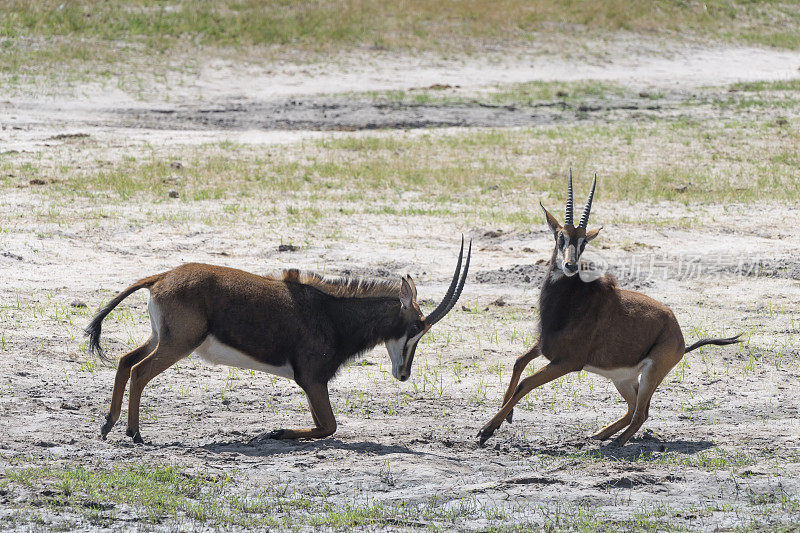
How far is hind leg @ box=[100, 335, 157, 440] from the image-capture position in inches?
330

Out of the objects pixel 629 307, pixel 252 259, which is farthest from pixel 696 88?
pixel 629 307

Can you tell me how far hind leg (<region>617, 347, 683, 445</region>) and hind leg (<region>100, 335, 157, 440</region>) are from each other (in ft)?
12.2

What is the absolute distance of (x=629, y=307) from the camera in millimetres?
9125

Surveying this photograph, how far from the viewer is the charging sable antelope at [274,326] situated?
27.7 ft

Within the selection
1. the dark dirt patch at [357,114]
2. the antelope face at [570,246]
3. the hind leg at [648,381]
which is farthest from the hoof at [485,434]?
the dark dirt patch at [357,114]

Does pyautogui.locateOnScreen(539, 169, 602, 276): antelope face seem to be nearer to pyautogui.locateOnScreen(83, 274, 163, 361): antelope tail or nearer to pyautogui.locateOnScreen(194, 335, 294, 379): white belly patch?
pyautogui.locateOnScreen(194, 335, 294, 379): white belly patch

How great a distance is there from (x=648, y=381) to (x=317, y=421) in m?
2.61

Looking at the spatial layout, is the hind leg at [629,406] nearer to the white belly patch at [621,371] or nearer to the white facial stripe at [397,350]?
the white belly patch at [621,371]

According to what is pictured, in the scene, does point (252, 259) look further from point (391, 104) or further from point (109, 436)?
point (391, 104)

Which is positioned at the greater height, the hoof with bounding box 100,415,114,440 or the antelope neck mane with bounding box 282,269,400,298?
the antelope neck mane with bounding box 282,269,400,298

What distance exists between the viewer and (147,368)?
8398 mm

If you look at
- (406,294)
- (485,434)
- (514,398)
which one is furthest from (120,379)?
(514,398)

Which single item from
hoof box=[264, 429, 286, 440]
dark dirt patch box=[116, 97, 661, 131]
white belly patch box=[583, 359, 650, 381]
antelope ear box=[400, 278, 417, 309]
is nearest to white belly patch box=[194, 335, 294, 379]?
hoof box=[264, 429, 286, 440]

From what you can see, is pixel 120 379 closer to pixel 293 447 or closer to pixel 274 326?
pixel 274 326
